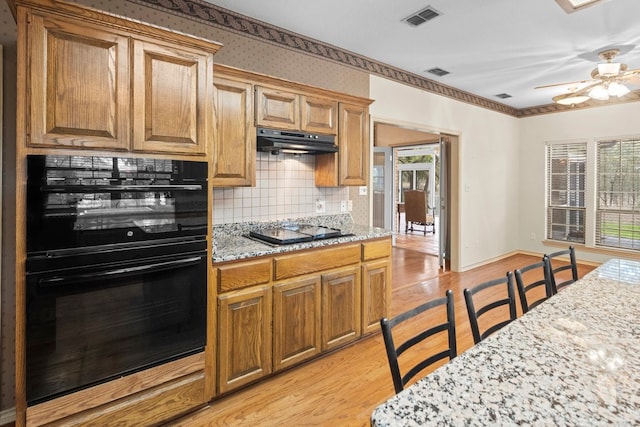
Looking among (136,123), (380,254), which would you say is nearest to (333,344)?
(380,254)

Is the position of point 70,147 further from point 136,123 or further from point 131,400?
point 131,400

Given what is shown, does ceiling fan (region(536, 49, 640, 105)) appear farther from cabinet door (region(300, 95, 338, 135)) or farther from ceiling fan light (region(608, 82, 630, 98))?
cabinet door (region(300, 95, 338, 135))

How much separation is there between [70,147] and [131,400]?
1.33m

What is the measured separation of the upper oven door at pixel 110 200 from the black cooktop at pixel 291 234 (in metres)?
0.57

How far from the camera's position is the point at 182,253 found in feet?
6.29

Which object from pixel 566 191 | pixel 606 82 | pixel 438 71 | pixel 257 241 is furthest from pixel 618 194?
pixel 257 241

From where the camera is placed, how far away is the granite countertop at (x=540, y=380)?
70cm

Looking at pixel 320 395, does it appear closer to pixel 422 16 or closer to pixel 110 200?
pixel 110 200

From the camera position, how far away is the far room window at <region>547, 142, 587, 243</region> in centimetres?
568

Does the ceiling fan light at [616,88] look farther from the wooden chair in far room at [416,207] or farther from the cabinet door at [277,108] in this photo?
the wooden chair in far room at [416,207]

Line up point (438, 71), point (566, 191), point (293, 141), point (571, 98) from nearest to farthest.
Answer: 1. point (293, 141)
2. point (571, 98)
3. point (438, 71)
4. point (566, 191)

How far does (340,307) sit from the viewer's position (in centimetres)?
268

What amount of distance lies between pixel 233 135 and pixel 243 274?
3.20ft

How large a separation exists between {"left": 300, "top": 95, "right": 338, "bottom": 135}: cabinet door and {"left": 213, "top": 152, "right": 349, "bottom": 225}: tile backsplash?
0.39m
